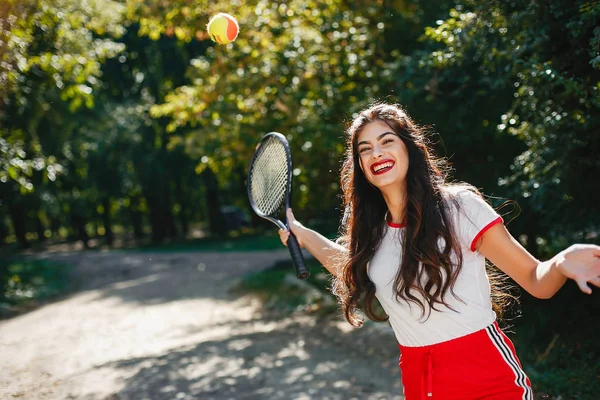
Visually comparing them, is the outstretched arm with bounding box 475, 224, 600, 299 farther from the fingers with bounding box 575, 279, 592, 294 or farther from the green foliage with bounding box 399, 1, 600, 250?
the green foliage with bounding box 399, 1, 600, 250

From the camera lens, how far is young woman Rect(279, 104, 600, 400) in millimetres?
2355

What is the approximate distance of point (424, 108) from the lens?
7758mm

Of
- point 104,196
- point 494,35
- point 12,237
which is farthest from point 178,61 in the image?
point 12,237

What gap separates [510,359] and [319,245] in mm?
1240

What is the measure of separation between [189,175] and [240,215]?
9.61 ft

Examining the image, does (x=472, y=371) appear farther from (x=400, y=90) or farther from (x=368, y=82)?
(x=368, y=82)

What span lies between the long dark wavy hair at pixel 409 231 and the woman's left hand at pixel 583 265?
461 millimetres

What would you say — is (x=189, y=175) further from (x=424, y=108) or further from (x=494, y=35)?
(x=494, y=35)

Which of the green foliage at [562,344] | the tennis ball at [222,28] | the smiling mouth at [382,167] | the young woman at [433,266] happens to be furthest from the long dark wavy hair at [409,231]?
the tennis ball at [222,28]

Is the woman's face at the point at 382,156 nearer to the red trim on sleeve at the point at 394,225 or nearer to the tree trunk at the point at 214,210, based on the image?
the red trim on sleeve at the point at 394,225

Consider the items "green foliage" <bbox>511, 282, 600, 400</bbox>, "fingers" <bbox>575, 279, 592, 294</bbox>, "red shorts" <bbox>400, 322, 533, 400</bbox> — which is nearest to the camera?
"fingers" <bbox>575, 279, 592, 294</bbox>

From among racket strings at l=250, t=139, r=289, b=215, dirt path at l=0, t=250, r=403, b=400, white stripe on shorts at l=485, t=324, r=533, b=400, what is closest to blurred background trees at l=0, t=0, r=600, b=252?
racket strings at l=250, t=139, r=289, b=215

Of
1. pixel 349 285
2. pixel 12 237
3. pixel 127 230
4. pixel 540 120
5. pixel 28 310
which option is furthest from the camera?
pixel 12 237

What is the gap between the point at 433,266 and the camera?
98.3 inches
